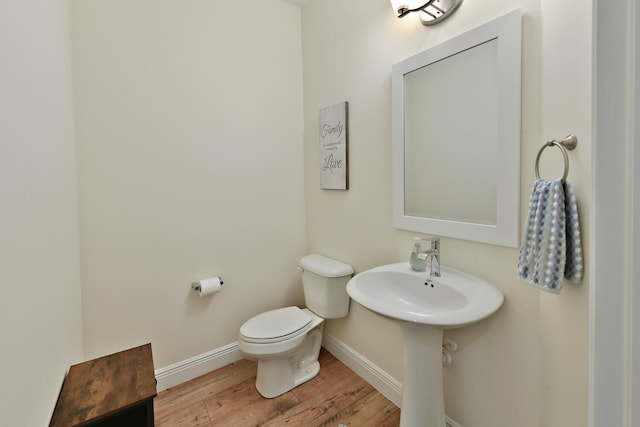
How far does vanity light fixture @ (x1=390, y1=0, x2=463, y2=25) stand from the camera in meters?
1.24

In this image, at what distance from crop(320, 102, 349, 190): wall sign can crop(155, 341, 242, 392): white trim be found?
53.6 inches

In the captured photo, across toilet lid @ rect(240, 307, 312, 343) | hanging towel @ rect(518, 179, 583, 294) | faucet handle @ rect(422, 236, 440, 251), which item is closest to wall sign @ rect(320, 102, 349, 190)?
faucet handle @ rect(422, 236, 440, 251)

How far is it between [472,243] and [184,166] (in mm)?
1674

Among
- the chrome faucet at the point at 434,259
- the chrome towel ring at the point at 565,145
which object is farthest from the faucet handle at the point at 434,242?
the chrome towel ring at the point at 565,145

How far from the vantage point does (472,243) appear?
124 centimetres

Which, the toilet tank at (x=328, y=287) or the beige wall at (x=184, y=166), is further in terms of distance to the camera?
the toilet tank at (x=328, y=287)

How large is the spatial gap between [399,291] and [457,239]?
0.37m

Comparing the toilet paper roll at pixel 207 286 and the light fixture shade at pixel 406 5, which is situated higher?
the light fixture shade at pixel 406 5

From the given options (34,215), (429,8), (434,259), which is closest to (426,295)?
(434,259)

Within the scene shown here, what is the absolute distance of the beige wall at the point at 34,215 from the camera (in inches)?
25.8

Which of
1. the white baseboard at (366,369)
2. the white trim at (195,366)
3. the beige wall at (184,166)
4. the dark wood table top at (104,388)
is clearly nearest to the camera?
the dark wood table top at (104,388)

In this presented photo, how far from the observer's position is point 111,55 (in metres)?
1.53

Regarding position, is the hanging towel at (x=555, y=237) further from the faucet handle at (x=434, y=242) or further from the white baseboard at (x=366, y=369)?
the white baseboard at (x=366, y=369)

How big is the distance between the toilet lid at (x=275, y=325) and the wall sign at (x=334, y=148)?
90cm
